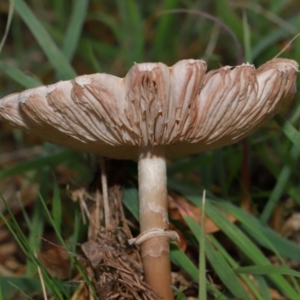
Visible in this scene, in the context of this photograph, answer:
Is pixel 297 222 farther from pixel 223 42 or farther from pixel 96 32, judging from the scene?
pixel 96 32

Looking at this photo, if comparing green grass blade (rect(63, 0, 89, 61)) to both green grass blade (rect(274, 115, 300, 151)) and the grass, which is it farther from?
green grass blade (rect(274, 115, 300, 151))

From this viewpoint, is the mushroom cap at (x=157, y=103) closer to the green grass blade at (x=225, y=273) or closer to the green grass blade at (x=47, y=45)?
the green grass blade at (x=225, y=273)

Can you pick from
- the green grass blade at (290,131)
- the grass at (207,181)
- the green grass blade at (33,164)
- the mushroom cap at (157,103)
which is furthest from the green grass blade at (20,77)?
the green grass blade at (290,131)

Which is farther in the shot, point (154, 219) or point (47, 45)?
point (47, 45)

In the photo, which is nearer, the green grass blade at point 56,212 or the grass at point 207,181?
the grass at point 207,181

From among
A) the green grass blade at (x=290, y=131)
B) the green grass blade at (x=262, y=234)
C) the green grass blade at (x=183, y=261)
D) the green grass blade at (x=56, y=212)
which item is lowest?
the green grass blade at (x=183, y=261)

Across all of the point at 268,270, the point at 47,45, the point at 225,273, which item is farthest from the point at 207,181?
the point at 47,45

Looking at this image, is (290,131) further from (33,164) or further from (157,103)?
(33,164)
